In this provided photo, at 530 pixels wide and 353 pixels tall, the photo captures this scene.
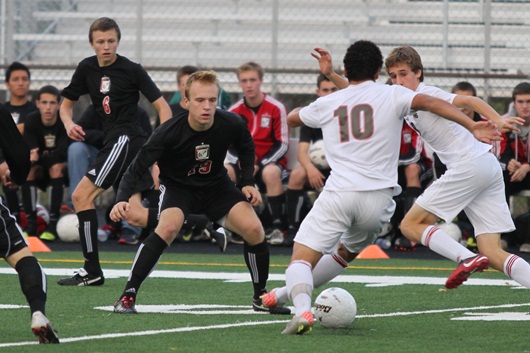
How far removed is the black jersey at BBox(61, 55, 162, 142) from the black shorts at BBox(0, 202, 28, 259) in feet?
10.8

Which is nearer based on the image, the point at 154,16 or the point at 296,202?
the point at 296,202

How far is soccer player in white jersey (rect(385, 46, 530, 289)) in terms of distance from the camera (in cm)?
745

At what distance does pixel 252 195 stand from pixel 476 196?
5.37 ft

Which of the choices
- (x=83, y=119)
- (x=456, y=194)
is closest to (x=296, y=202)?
(x=83, y=119)

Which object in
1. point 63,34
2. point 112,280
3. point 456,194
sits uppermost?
point 63,34

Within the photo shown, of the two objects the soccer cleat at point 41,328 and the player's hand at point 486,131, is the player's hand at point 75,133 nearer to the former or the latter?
the soccer cleat at point 41,328

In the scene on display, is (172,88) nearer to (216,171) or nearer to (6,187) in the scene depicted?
(6,187)

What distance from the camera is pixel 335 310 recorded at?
6406 mm

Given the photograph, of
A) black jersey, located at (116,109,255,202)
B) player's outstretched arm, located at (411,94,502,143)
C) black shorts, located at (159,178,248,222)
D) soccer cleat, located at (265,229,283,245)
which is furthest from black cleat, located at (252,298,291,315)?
soccer cleat, located at (265,229,283,245)

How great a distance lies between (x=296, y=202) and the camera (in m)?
13.0

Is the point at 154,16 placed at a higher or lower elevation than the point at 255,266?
higher

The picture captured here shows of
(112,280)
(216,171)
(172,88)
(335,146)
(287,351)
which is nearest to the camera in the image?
(287,351)

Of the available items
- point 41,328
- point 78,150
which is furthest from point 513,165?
point 41,328

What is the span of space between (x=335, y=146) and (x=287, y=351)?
1531mm
